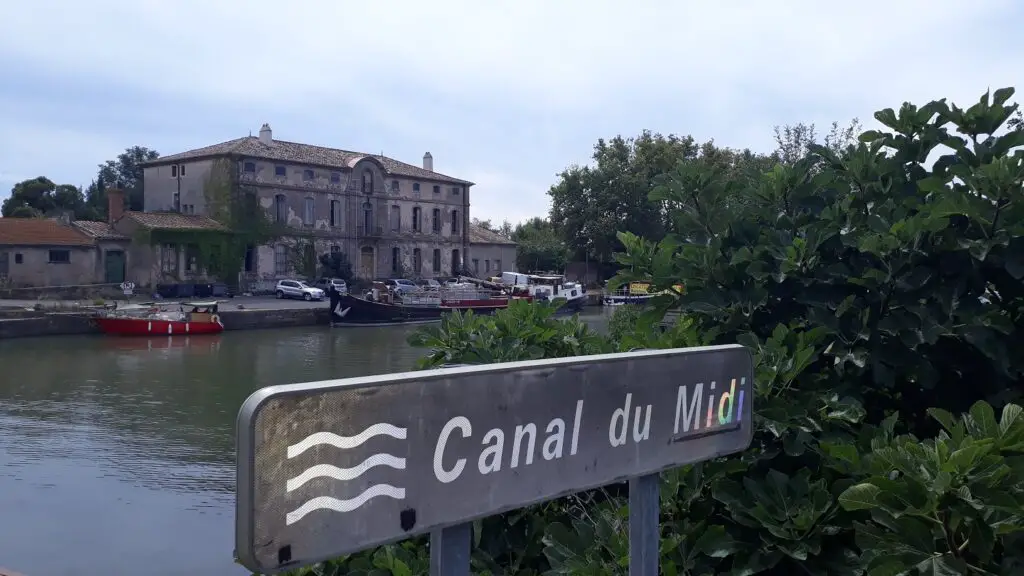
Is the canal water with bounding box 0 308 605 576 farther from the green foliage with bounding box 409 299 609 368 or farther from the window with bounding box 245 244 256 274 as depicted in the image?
the window with bounding box 245 244 256 274

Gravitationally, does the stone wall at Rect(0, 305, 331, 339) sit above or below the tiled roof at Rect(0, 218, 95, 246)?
below

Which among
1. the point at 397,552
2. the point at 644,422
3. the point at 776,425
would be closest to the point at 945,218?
the point at 776,425

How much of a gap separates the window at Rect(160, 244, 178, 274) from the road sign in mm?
39122

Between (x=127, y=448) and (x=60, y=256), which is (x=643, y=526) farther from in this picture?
(x=60, y=256)

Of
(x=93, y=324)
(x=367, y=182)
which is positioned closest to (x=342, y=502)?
(x=93, y=324)

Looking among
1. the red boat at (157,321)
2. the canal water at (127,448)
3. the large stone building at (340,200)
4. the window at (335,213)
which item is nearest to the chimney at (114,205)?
the large stone building at (340,200)

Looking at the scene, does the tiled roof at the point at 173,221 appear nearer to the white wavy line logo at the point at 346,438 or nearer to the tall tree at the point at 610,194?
the tall tree at the point at 610,194

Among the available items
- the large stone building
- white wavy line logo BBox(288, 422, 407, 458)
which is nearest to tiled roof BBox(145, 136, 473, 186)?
the large stone building

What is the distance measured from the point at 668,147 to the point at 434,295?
17.1 meters

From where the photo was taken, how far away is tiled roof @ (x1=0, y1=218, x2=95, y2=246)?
35.1 m

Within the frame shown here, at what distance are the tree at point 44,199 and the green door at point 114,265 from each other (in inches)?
606

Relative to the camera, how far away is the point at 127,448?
13.7m

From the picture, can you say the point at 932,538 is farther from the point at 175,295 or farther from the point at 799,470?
the point at 175,295

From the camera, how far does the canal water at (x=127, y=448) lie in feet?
A: 30.8
